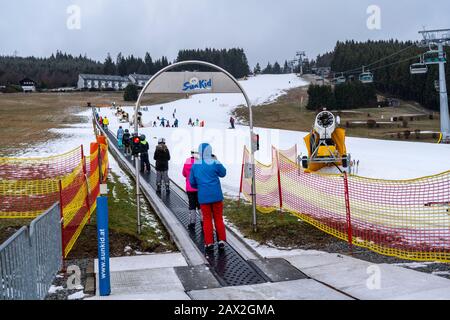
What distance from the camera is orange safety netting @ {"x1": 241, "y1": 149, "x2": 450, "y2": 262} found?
831cm

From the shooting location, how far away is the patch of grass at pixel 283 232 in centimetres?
910

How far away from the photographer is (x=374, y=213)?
9.95 meters

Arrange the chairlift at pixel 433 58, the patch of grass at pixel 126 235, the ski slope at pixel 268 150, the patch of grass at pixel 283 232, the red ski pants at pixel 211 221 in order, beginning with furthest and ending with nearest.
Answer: the chairlift at pixel 433 58, the ski slope at pixel 268 150, the patch of grass at pixel 283 232, the patch of grass at pixel 126 235, the red ski pants at pixel 211 221

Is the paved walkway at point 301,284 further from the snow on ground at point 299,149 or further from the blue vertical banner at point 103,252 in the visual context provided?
the snow on ground at point 299,149

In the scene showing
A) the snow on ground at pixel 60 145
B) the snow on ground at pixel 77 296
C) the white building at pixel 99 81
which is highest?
the white building at pixel 99 81

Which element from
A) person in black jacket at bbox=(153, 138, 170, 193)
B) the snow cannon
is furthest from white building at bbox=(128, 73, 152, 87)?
person in black jacket at bbox=(153, 138, 170, 193)

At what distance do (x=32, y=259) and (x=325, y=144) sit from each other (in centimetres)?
1703

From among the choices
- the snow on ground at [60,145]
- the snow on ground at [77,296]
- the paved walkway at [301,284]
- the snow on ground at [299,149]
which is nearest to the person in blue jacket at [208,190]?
the paved walkway at [301,284]

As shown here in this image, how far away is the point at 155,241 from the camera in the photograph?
366 inches

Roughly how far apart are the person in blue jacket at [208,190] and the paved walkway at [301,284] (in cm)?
95

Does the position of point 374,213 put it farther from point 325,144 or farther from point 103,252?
point 325,144
